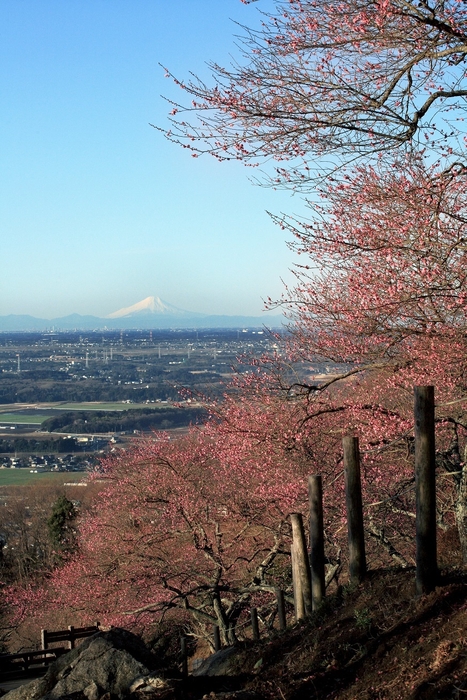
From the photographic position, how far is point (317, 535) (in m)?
7.55

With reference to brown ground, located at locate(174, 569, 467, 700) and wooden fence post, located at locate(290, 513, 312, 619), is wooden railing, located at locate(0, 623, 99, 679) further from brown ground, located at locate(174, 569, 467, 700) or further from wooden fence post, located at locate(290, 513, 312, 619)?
brown ground, located at locate(174, 569, 467, 700)

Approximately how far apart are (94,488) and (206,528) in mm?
28484

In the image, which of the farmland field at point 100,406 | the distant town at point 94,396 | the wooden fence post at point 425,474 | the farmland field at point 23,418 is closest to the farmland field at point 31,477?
the distant town at point 94,396

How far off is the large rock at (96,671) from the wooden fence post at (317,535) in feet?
6.10

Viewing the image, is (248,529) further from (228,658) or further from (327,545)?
(228,658)

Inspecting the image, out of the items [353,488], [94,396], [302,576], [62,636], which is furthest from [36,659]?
[94,396]

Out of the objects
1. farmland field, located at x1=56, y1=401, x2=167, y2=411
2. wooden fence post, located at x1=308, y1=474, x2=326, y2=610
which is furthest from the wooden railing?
farmland field, located at x1=56, y1=401, x2=167, y2=411

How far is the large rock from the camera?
6379mm

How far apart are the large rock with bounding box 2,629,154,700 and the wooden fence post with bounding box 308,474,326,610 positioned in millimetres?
1859

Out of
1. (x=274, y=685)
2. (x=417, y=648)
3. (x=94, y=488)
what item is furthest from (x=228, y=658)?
(x=94, y=488)

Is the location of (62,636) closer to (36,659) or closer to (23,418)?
(36,659)

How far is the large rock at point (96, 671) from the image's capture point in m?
6.38

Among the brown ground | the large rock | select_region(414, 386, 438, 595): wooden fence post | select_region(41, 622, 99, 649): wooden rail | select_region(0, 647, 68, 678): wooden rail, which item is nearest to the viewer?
the brown ground

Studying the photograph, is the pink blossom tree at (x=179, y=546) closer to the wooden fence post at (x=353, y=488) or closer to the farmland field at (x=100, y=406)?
the wooden fence post at (x=353, y=488)
